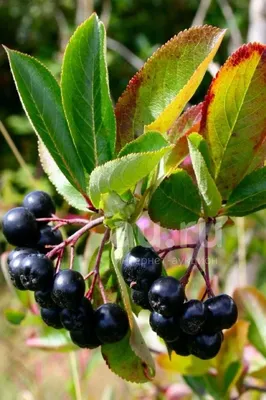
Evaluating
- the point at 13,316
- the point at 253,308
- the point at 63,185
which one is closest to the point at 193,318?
the point at 63,185

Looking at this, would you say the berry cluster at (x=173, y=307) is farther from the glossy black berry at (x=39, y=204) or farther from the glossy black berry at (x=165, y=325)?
the glossy black berry at (x=39, y=204)

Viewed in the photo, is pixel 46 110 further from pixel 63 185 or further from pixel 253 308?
pixel 253 308

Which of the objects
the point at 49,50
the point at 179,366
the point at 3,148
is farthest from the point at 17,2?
the point at 179,366

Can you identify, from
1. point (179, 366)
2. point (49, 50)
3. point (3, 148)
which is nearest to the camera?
point (179, 366)

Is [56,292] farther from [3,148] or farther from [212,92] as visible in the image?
[3,148]

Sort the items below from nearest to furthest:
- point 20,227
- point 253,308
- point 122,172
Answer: point 122,172 < point 20,227 < point 253,308

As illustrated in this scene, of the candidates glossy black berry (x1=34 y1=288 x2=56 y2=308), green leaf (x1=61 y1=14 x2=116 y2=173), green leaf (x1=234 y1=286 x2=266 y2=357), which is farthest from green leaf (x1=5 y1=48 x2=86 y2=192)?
green leaf (x1=234 y1=286 x2=266 y2=357)
